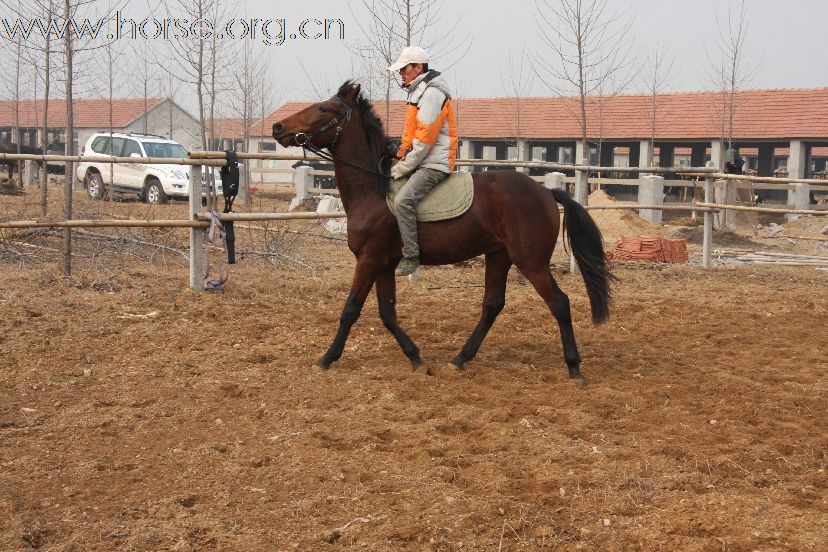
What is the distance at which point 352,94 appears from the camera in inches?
249

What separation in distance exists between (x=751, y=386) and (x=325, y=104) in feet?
11.5

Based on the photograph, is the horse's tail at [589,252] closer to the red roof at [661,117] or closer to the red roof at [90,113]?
the red roof at [661,117]

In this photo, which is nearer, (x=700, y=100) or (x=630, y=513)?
(x=630, y=513)

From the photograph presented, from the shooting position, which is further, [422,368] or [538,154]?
[538,154]

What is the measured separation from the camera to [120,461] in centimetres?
434

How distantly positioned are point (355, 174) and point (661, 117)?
28.8 meters

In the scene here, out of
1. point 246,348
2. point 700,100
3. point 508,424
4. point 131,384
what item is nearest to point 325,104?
point 246,348

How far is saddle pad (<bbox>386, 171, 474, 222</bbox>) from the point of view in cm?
620

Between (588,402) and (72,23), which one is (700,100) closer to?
(72,23)

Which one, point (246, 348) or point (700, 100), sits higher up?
point (700, 100)

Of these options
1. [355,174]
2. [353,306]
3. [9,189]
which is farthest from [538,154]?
[353,306]

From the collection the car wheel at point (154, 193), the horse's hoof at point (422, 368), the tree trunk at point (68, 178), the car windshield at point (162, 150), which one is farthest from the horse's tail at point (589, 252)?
the car windshield at point (162, 150)

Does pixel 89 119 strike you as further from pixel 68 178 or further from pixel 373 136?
pixel 373 136

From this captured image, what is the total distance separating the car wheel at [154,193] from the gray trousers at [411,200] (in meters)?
14.7
